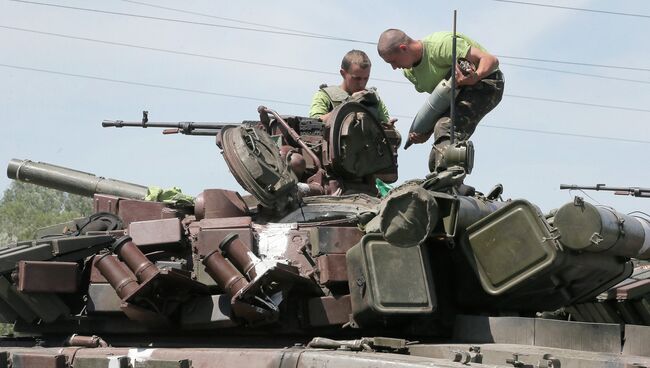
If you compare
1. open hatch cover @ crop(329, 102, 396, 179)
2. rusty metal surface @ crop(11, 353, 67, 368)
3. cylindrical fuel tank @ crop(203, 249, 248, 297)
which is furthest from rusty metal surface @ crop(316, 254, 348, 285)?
rusty metal surface @ crop(11, 353, 67, 368)

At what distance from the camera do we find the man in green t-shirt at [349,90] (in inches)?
552

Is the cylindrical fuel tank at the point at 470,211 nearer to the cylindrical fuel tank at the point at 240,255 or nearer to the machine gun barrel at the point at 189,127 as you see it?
the cylindrical fuel tank at the point at 240,255

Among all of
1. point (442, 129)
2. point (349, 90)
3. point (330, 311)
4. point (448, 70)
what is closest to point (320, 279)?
point (330, 311)

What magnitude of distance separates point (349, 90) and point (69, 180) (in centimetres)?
376

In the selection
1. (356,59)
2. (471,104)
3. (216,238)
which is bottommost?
(216,238)

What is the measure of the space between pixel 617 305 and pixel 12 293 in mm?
6203

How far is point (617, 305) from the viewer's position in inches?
524

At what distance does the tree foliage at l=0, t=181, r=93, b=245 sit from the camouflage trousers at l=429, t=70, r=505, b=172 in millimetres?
40575

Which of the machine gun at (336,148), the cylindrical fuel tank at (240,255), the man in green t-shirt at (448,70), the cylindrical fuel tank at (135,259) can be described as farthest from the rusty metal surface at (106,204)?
the man in green t-shirt at (448,70)

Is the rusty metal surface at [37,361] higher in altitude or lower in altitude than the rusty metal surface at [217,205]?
lower

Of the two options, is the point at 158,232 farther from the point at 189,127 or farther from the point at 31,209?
the point at 31,209

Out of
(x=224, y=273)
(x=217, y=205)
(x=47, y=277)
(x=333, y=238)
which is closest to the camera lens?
(x=224, y=273)

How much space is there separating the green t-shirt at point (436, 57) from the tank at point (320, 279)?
3.54 feet

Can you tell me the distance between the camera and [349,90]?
14250 millimetres
